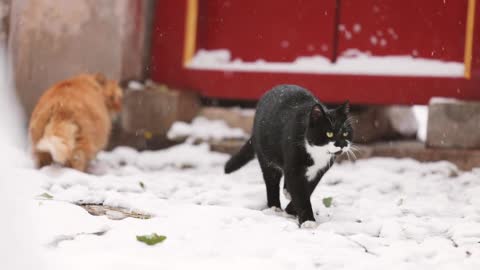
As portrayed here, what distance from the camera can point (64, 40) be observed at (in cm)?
603

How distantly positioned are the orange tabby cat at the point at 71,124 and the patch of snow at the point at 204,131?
32.2 inches

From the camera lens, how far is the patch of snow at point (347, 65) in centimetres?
607

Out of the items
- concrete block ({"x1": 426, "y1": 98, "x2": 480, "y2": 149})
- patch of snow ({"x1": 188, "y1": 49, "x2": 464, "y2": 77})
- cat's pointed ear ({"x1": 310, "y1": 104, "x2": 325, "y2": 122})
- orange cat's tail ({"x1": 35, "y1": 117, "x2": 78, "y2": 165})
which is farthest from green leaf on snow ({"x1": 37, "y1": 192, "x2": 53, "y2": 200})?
concrete block ({"x1": 426, "y1": 98, "x2": 480, "y2": 149})

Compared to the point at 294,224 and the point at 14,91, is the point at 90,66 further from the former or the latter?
the point at 294,224

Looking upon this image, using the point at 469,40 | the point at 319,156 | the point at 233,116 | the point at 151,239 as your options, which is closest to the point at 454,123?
the point at 469,40

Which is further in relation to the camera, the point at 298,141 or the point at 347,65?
the point at 347,65

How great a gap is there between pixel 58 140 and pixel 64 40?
1.67 m

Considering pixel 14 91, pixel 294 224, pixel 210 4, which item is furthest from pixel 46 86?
pixel 294 224

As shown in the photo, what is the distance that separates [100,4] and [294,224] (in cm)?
342

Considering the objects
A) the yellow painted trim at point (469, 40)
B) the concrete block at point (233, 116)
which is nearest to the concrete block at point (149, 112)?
the concrete block at point (233, 116)

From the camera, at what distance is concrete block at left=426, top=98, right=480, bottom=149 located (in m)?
5.63

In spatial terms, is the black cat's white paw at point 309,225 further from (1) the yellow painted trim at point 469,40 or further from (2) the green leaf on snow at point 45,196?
(1) the yellow painted trim at point 469,40

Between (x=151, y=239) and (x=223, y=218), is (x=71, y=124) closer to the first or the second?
(x=223, y=218)

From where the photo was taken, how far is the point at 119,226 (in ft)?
10.4
